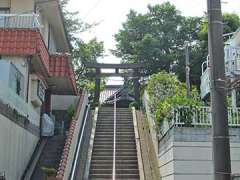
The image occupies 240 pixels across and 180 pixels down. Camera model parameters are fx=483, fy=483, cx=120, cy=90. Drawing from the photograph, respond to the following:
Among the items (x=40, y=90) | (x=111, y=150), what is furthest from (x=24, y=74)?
(x=111, y=150)

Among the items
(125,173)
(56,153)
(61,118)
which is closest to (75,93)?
(61,118)

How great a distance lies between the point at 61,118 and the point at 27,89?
8.84 metres

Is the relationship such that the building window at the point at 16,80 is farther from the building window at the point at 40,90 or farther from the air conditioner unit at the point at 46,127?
the air conditioner unit at the point at 46,127

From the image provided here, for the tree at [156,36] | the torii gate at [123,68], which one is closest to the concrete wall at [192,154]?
the torii gate at [123,68]

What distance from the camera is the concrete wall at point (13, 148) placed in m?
14.0

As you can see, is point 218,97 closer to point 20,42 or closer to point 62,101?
point 20,42

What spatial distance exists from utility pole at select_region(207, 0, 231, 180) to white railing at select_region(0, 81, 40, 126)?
8.53 metres

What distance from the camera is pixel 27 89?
760 inches

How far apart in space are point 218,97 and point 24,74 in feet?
42.6

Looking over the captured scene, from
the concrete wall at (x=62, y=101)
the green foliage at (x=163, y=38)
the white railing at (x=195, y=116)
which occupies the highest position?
the green foliage at (x=163, y=38)

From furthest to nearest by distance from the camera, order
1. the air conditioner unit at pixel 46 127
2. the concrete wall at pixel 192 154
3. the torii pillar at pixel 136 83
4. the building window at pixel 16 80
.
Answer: the torii pillar at pixel 136 83
the air conditioner unit at pixel 46 127
the building window at pixel 16 80
the concrete wall at pixel 192 154

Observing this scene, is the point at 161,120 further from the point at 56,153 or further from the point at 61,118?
the point at 61,118

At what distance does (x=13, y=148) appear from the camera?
1534 centimetres

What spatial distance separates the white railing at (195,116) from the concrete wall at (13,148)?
16.8 feet
